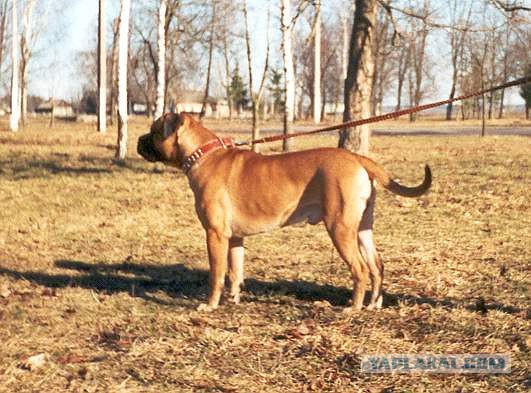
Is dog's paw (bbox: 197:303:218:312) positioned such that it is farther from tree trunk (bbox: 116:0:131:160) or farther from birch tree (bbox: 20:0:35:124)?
birch tree (bbox: 20:0:35:124)

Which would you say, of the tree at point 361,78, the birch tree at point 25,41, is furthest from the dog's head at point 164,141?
the birch tree at point 25,41

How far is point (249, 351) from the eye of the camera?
4133 mm

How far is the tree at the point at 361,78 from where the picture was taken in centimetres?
1201

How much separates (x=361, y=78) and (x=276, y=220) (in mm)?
7566

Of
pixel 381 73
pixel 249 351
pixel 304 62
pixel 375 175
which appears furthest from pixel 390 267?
pixel 304 62

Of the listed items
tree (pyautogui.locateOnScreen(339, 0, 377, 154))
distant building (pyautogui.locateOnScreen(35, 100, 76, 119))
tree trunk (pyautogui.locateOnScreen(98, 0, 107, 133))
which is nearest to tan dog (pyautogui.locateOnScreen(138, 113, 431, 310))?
tree (pyautogui.locateOnScreen(339, 0, 377, 154))

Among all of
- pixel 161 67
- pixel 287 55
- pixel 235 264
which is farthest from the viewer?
pixel 287 55

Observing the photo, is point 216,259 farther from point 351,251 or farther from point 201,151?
point 351,251

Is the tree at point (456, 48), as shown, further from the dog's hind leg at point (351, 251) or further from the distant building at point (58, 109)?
the distant building at point (58, 109)

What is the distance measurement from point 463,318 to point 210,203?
2.14 meters

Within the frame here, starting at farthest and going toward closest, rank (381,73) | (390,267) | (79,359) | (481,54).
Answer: (381,73) < (481,54) < (390,267) < (79,359)

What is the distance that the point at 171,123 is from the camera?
5.22 m

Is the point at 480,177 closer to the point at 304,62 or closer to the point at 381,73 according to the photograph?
the point at 381,73

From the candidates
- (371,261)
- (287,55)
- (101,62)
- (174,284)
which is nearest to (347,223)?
(371,261)
